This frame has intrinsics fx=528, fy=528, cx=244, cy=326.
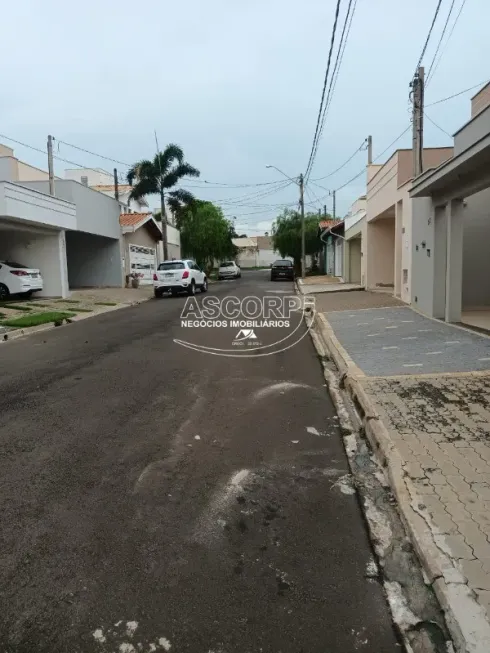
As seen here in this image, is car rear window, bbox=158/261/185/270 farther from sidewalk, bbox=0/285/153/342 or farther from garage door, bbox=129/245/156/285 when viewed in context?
garage door, bbox=129/245/156/285

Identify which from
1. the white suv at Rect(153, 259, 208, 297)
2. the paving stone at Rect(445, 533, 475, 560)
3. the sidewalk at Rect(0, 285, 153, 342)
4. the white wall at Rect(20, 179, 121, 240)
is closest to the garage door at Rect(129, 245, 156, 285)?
the white wall at Rect(20, 179, 121, 240)

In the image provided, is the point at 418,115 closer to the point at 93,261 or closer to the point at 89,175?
the point at 93,261

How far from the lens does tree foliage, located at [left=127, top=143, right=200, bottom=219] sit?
32.6 m

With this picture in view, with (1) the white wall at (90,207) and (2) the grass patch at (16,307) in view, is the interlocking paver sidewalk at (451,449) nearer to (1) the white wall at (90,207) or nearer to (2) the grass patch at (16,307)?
(2) the grass patch at (16,307)

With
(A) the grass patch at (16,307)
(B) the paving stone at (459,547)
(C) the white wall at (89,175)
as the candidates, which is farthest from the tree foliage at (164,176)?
(B) the paving stone at (459,547)

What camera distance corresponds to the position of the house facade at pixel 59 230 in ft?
60.6

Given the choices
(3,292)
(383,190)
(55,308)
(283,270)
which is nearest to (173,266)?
(55,308)

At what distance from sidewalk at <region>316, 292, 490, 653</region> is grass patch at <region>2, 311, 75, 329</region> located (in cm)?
818

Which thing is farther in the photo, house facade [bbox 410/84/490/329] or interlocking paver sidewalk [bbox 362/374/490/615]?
house facade [bbox 410/84/490/329]

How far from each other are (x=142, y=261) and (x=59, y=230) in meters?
12.3

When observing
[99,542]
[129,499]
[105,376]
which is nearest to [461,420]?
[129,499]

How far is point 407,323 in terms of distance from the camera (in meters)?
11.9

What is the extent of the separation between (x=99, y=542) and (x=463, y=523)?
2297 mm

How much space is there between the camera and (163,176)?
108 ft
